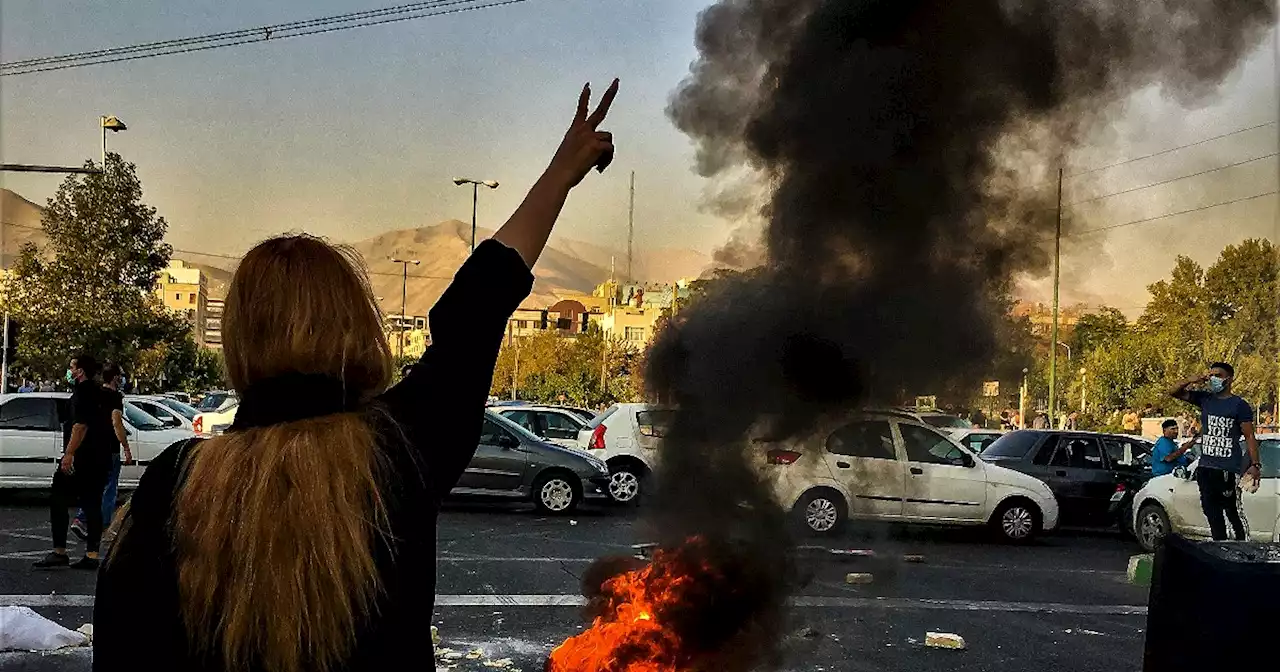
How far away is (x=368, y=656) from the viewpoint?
4.95ft

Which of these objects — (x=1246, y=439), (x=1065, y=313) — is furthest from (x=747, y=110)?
(x=1246, y=439)

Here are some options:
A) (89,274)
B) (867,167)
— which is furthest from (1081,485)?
(89,274)

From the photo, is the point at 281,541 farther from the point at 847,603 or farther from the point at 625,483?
the point at 625,483

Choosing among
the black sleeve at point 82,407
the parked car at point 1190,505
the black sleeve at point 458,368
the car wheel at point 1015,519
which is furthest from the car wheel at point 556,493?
the black sleeve at point 458,368

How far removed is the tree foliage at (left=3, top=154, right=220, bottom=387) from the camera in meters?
22.9

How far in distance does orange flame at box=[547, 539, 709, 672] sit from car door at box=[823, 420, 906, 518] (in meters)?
1.93

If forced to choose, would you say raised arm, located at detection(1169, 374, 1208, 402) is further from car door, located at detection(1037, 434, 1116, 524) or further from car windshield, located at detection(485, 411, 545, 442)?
car windshield, located at detection(485, 411, 545, 442)

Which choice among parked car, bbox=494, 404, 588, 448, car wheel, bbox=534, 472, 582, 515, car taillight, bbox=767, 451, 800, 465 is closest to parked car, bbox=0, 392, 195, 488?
car wheel, bbox=534, 472, 582, 515

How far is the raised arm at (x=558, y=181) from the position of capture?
1.86 meters

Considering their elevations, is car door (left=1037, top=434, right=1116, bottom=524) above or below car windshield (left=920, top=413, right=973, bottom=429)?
below

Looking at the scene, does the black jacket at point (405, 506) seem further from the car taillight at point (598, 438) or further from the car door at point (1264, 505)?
the car taillight at point (598, 438)

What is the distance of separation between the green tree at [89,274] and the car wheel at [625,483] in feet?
45.5

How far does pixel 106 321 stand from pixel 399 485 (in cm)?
2431

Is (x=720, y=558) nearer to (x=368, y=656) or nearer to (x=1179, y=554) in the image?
(x=1179, y=554)
